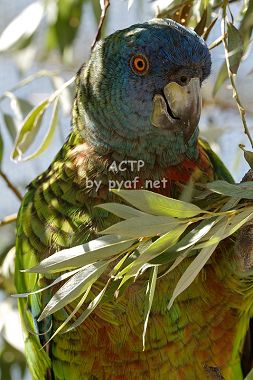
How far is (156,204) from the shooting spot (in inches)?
49.2

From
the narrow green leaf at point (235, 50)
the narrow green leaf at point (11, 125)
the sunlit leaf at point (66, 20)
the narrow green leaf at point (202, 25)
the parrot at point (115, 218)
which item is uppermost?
the sunlit leaf at point (66, 20)

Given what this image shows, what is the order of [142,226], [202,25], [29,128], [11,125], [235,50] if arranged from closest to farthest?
[142,226], [235,50], [202,25], [29,128], [11,125]

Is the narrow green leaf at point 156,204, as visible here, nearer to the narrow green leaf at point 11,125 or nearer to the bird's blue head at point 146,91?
the bird's blue head at point 146,91

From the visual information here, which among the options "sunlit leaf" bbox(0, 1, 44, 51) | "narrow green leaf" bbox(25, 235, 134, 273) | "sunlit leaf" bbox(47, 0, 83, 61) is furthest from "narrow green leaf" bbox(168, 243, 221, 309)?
"sunlit leaf" bbox(47, 0, 83, 61)

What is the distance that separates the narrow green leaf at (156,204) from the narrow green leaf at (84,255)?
0.20 feet

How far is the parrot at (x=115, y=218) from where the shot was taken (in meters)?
1.72

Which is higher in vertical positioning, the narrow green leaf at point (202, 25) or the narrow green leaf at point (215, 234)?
the narrow green leaf at point (202, 25)

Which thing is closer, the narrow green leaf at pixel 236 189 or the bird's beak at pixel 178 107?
the narrow green leaf at pixel 236 189

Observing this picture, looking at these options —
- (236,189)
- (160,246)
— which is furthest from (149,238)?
(236,189)

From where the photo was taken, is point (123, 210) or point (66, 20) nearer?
point (123, 210)

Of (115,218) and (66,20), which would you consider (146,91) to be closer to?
(115,218)

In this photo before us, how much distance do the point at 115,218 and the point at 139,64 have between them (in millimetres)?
316

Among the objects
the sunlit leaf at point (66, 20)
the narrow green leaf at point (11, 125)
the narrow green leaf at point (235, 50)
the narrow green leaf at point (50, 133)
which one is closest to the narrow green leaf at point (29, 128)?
the narrow green leaf at point (50, 133)

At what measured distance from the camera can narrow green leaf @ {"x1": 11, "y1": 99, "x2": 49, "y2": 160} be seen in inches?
74.3
